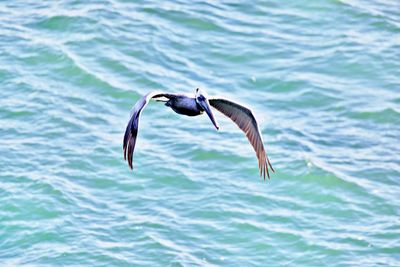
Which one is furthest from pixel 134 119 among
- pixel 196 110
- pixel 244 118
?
pixel 244 118

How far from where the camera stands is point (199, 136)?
24.2m

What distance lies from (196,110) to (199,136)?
9.09m

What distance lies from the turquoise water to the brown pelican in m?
4.76

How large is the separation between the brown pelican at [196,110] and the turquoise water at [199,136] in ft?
15.6

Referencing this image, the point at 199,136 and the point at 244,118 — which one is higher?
the point at 244,118

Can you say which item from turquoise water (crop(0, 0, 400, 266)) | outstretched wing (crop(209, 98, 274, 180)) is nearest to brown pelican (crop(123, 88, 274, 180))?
outstretched wing (crop(209, 98, 274, 180))

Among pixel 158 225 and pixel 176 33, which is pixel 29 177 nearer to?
pixel 158 225

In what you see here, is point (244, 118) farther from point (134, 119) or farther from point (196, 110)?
point (134, 119)

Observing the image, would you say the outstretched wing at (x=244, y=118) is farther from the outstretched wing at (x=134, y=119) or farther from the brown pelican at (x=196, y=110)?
the outstretched wing at (x=134, y=119)

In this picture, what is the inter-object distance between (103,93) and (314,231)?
576 cm

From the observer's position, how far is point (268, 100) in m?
25.3

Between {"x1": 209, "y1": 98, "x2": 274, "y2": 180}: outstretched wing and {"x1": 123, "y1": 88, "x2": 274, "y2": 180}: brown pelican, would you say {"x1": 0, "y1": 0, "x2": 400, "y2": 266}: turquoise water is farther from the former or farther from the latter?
{"x1": 123, "y1": 88, "x2": 274, "y2": 180}: brown pelican

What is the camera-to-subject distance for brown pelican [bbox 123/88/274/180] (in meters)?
14.9

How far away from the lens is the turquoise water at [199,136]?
21.7m
